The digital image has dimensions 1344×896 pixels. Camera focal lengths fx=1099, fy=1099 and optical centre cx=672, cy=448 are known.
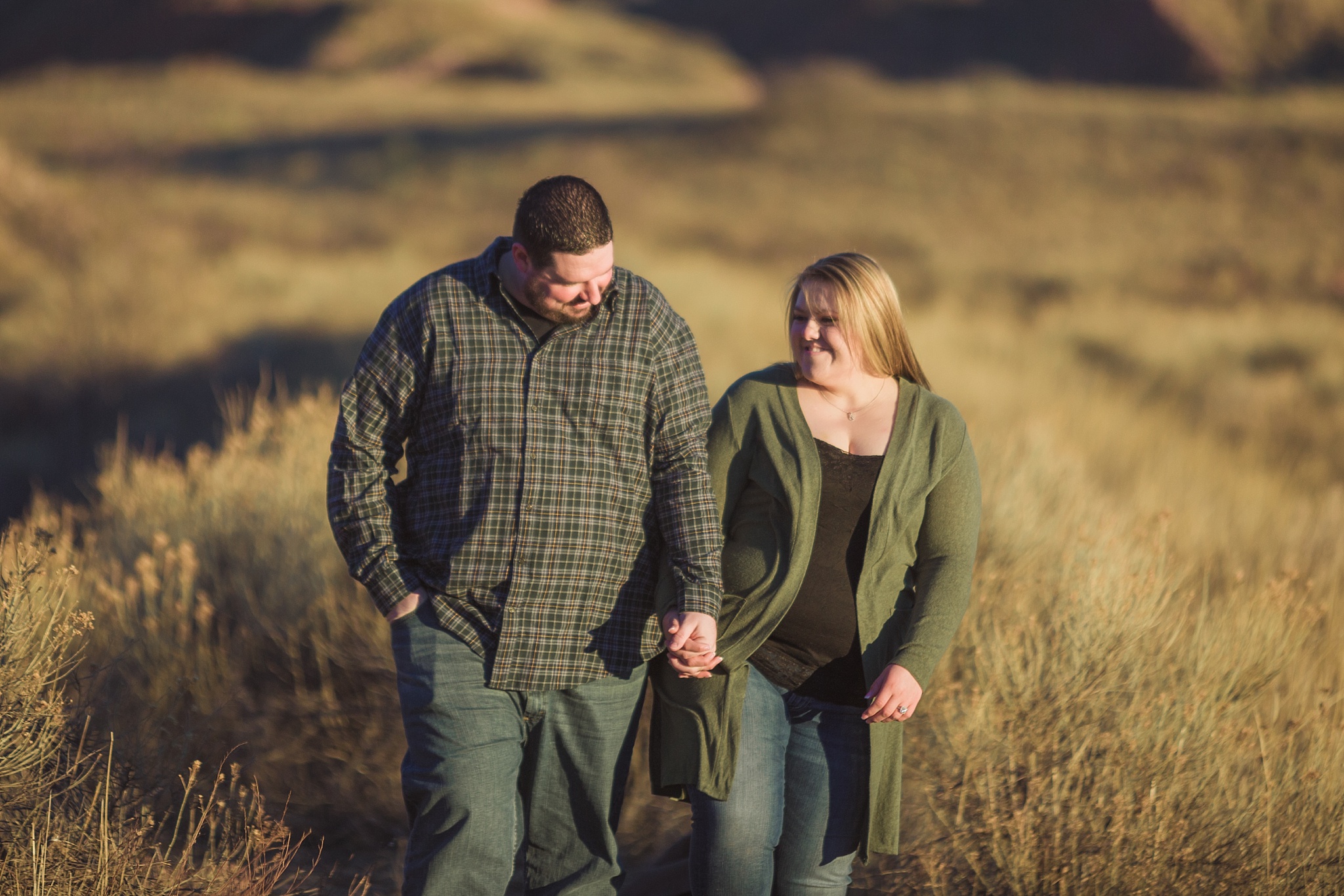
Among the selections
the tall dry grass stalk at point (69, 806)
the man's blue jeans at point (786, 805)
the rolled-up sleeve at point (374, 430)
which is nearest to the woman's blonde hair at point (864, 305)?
the man's blue jeans at point (786, 805)

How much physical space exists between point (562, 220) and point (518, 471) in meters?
0.60

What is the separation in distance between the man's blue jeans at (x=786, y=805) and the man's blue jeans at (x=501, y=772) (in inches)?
9.9

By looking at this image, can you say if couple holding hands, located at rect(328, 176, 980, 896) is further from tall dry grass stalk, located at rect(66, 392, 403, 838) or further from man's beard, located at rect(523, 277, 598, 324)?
tall dry grass stalk, located at rect(66, 392, 403, 838)

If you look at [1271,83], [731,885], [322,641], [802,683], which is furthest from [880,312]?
[1271,83]

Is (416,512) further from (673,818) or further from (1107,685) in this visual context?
(1107,685)

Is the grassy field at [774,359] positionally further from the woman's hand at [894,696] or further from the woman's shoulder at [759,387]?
the woman's shoulder at [759,387]

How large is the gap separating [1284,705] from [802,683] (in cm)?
207

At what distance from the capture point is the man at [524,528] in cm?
253

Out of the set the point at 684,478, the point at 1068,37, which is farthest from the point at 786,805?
the point at 1068,37

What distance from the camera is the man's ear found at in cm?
254

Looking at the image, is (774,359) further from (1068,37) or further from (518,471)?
(1068,37)

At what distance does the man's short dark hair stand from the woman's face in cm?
59

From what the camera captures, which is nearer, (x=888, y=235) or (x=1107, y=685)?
(x=1107, y=685)

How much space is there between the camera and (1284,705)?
3.76 metres
